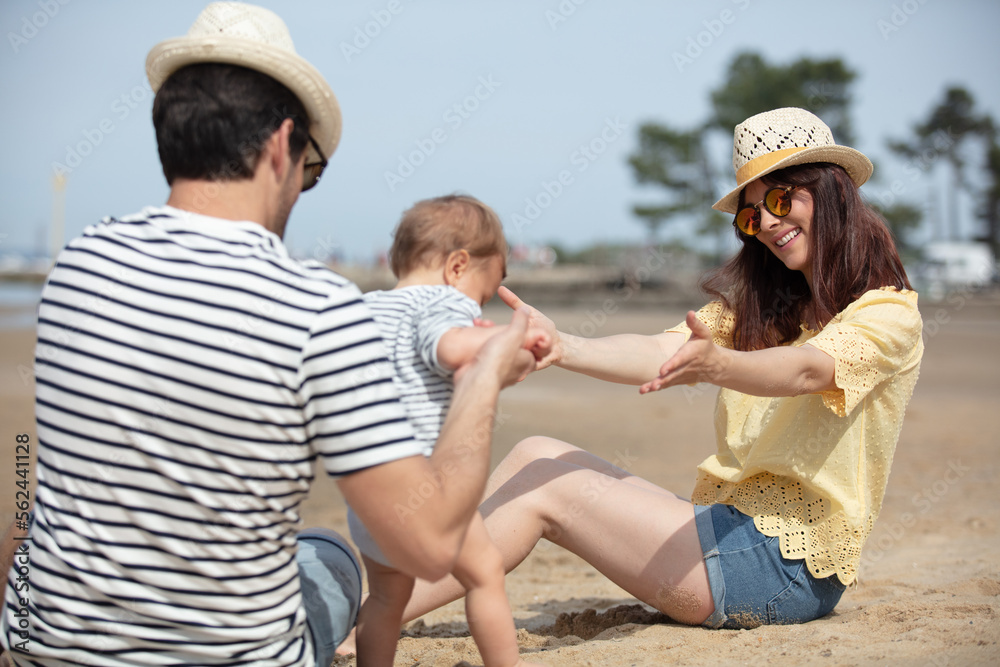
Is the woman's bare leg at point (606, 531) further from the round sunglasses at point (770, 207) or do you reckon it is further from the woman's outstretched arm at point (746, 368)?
the round sunglasses at point (770, 207)

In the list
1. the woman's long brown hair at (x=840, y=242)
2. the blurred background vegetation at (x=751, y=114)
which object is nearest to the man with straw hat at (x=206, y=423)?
the woman's long brown hair at (x=840, y=242)

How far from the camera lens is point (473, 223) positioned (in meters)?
2.51

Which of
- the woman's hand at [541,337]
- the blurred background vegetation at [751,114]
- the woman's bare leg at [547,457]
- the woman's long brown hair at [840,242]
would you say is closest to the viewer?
the woman's hand at [541,337]

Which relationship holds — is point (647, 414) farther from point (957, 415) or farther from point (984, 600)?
point (984, 600)

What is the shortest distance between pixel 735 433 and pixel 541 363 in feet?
2.87

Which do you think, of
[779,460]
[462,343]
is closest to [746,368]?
[779,460]

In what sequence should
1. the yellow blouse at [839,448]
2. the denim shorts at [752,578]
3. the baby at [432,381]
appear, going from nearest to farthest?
the baby at [432,381] < the yellow blouse at [839,448] < the denim shorts at [752,578]

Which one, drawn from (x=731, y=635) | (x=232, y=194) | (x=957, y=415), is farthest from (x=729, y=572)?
(x=957, y=415)

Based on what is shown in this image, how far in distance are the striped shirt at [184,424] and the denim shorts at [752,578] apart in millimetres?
1468

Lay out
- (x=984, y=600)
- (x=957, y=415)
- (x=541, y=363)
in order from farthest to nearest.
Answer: (x=957, y=415) → (x=984, y=600) → (x=541, y=363)

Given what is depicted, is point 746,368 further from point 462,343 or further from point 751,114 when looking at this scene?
point 751,114

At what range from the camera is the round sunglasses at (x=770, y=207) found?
2.76 meters

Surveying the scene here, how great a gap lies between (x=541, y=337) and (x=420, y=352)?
0.32 metres

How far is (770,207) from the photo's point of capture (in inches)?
110
